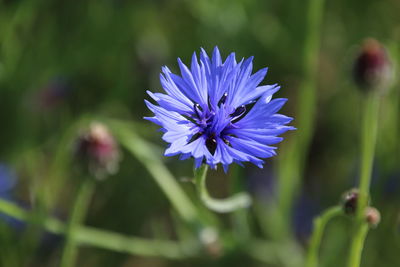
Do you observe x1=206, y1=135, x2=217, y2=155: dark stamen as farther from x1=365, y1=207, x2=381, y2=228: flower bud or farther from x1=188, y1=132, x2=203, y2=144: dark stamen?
x1=365, y1=207, x2=381, y2=228: flower bud

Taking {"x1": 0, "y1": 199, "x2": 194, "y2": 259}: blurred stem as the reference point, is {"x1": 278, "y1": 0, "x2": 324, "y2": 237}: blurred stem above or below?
above

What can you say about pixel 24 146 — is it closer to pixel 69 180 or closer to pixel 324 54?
pixel 69 180

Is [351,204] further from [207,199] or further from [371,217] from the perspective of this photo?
[207,199]

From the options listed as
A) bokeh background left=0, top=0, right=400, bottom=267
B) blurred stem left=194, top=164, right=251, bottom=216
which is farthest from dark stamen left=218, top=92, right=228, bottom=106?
bokeh background left=0, top=0, right=400, bottom=267

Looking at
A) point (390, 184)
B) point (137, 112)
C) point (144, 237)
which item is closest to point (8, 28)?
point (137, 112)

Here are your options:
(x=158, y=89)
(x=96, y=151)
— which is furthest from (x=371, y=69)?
(x=158, y=89)

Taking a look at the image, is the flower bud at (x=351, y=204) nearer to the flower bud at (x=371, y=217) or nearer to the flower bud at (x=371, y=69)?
the flower bud at (x=371, y=217)

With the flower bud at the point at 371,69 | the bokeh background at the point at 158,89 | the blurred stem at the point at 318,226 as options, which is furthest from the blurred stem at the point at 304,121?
the blurred stem at the point at 318,226
